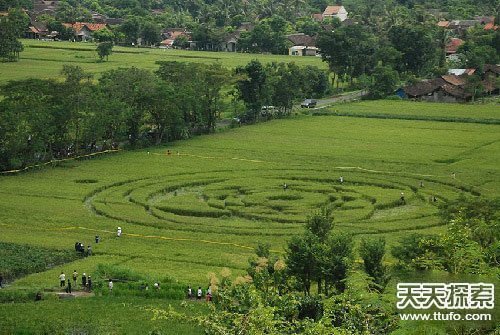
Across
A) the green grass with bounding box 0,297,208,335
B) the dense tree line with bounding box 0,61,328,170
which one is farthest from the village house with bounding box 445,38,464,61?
the green grass with bounding box 0,297,208,335

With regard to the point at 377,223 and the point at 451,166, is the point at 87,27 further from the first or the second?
the point at 377,223

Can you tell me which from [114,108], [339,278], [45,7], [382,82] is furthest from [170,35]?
[339,278]

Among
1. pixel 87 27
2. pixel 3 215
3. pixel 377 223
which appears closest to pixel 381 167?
pixel 377 223

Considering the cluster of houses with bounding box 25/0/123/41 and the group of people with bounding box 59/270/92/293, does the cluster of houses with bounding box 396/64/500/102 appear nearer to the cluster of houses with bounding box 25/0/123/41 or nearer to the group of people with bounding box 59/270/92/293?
the cluster of houses with bounding box 25/0/123/41

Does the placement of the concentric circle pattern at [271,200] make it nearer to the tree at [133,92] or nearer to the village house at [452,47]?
the tree at [133,92]

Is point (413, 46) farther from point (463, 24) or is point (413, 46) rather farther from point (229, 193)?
point (229, 193)

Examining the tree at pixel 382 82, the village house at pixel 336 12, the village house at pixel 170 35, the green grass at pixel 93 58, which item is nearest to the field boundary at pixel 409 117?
the tree at pixel 382 82
